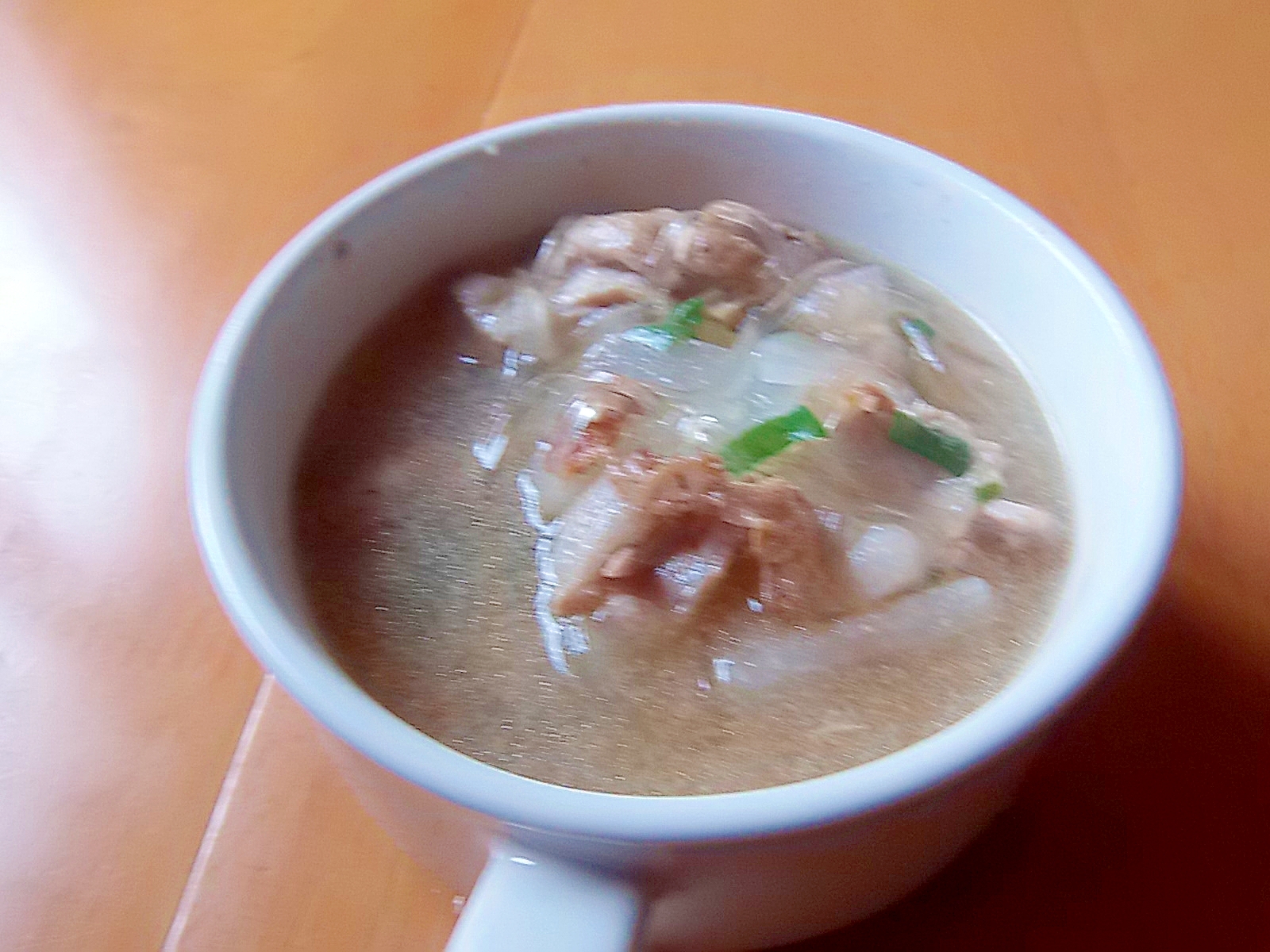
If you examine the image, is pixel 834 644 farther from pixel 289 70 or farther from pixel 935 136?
pixel 289 70

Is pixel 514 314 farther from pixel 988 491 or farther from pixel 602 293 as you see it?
pixel 988 491

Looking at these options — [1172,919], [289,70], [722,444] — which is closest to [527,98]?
[289,70]

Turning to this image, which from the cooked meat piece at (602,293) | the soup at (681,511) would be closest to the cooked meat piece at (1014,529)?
the soup at (681,511)

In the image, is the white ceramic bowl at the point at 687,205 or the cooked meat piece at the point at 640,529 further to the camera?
the cooked meat piece at the point at 640,529

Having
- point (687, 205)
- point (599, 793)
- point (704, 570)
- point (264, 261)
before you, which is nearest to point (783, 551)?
point (704, 570)

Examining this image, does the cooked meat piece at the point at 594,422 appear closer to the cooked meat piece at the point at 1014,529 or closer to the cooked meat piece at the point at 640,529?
the cooked meat piece at the point at 640,529

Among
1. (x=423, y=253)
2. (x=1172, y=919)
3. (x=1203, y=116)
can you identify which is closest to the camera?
(x=1172, y=919)

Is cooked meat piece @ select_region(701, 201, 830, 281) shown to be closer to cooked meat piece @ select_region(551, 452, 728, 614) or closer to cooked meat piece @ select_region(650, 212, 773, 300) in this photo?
cooked meat piece @ select_region(650, 212, 773, 300)
